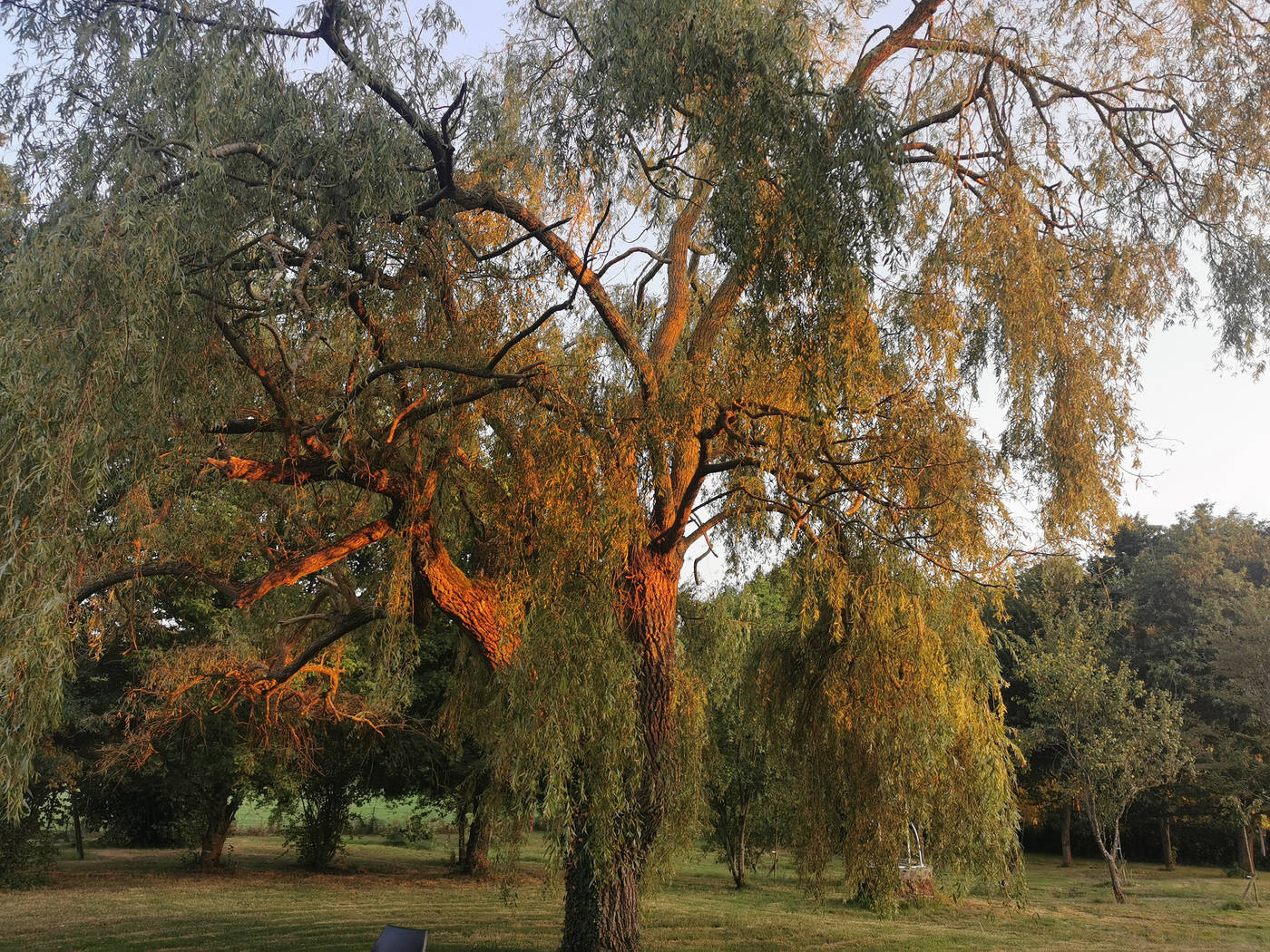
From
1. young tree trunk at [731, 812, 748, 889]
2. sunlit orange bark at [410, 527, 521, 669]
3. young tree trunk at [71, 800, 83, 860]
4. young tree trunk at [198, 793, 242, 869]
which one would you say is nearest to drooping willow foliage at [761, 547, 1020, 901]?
sunlit orange bark at [410, 527, 521, 669]

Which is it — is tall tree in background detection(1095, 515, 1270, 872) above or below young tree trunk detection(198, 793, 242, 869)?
above

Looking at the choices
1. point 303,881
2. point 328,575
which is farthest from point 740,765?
point 328,575

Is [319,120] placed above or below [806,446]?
above

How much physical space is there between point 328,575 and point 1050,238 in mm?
7148

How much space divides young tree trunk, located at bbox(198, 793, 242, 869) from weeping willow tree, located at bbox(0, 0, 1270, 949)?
973 cm

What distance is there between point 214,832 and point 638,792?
42.9ft

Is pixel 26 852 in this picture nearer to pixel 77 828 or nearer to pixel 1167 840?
pixel 77 828

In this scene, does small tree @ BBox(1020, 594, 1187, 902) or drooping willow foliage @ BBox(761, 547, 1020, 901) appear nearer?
drooping willow foliage @ BBox(761, 547, 1020, 901)

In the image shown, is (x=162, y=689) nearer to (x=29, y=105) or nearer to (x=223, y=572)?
(x=223, y=572)

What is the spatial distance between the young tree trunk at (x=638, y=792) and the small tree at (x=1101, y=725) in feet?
33.3

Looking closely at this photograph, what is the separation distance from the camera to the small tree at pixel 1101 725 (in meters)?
14.9

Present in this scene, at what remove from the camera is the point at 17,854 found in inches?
555

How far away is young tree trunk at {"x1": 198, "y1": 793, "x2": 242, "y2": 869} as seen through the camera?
655 inches

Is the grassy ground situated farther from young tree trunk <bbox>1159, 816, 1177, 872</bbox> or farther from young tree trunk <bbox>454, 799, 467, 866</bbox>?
young tree trunk <bbox>1159, 816, 1177, 872</bbox>
